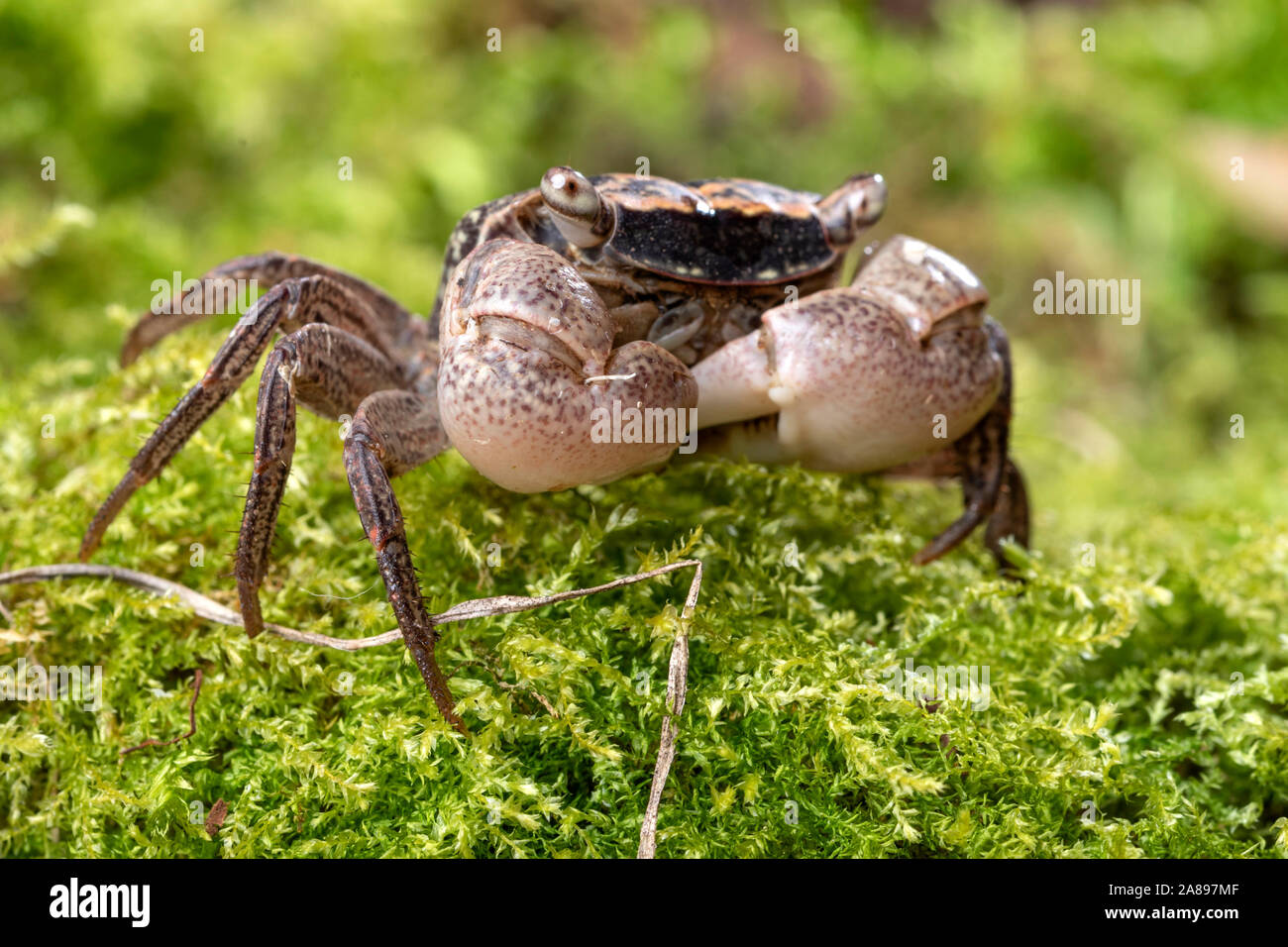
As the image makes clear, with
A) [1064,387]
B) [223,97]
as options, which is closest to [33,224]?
[223,97]

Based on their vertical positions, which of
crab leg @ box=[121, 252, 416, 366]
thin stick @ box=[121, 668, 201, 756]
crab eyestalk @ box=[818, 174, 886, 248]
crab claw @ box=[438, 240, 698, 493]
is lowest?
thin stick @ box=[121, 668, 201, 756]

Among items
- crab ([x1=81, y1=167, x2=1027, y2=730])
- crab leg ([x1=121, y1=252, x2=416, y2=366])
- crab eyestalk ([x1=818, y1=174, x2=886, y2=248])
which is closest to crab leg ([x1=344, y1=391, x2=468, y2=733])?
→ crab ([x1=81, y1=167, x2=1027, y2=730])

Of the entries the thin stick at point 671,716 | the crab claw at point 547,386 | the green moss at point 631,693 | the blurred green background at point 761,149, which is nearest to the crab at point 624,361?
the crab claw at point 547,386

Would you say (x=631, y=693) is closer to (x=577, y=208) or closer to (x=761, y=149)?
(x=577, y=208)

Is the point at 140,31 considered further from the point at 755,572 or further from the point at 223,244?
the point at 755,572

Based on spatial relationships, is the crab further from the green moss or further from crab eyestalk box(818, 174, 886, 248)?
the green moss

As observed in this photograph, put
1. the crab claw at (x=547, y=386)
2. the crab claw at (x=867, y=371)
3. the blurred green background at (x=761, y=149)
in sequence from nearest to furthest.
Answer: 1. the crab claw at (x=547, y=386)
2. the crab claw at (x=867, y=371)
3. the blurred green background at (x=761, y=149)

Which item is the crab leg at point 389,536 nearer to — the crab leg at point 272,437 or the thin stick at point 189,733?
the crab leg at point 272,437
